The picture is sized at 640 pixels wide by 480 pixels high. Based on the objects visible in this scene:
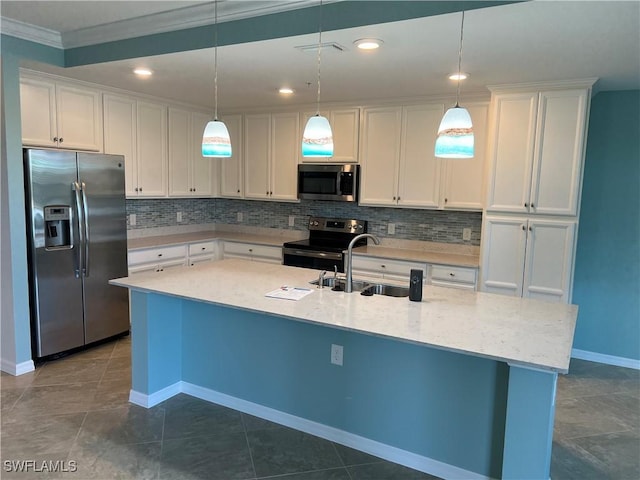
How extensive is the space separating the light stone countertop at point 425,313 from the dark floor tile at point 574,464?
0.88 metres

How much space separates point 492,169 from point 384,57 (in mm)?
1505

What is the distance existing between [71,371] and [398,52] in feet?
11.1

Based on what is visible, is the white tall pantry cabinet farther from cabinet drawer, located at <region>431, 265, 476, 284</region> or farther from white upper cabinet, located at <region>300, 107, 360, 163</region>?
white upper cabinet, located at <region>300, 107, 360, 163</region>

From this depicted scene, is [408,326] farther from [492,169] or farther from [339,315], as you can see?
[492,169]

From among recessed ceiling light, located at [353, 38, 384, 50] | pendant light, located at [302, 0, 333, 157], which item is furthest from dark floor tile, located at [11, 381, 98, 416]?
recessed ceiling light, located at [353, 38, 384, 50]

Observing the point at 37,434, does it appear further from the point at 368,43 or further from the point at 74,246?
the point at 368,43

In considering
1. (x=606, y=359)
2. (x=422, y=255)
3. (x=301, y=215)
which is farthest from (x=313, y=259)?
(x=606, y=359)

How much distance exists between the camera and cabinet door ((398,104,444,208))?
4.28m

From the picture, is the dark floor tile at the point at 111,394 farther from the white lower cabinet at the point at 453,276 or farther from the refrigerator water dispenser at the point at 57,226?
the white lower cabinet at the point at 453,276

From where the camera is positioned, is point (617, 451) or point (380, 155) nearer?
point (617, 451)

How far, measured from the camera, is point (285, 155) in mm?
5145

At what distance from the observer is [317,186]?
4887 millimetres

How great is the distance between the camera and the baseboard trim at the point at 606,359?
392 cm

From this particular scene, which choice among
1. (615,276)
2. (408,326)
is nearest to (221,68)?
(408,326)
